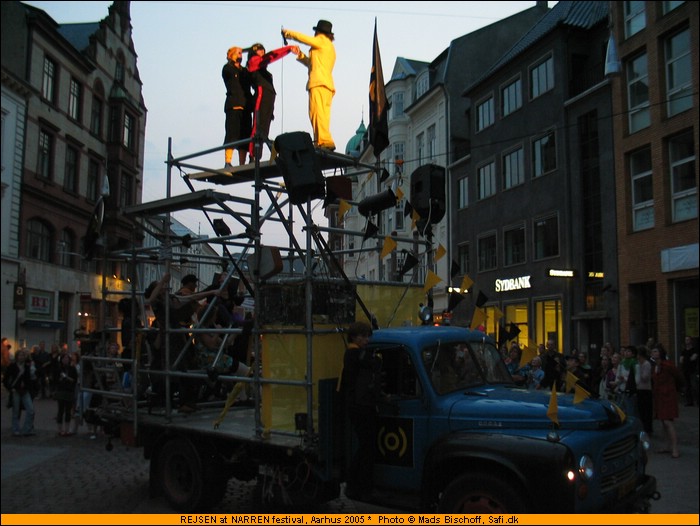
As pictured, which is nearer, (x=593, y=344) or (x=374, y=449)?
(x=374, y=449)

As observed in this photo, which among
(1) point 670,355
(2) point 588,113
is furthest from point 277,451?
(2) point 588,113

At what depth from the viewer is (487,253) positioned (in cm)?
3052

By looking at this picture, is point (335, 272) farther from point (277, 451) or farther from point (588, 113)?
point (588, 113)

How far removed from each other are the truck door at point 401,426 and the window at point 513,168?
23.1 m

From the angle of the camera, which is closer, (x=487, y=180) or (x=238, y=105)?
(x=238, y=105)

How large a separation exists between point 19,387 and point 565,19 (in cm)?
2643

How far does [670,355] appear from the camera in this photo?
61.5ft

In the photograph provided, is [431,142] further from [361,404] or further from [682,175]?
[361,404]

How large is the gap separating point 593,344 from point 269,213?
64.4 feet

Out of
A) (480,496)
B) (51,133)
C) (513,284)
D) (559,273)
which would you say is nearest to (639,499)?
(480,496)

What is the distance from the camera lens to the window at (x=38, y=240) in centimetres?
221

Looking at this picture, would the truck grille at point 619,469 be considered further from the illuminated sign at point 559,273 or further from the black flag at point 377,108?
the illuminated sign at point 559,273

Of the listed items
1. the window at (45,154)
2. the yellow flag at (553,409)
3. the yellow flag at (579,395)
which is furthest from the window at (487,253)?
the window at (45,154)

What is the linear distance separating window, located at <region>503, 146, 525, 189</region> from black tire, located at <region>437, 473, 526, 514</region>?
78.7 ft
